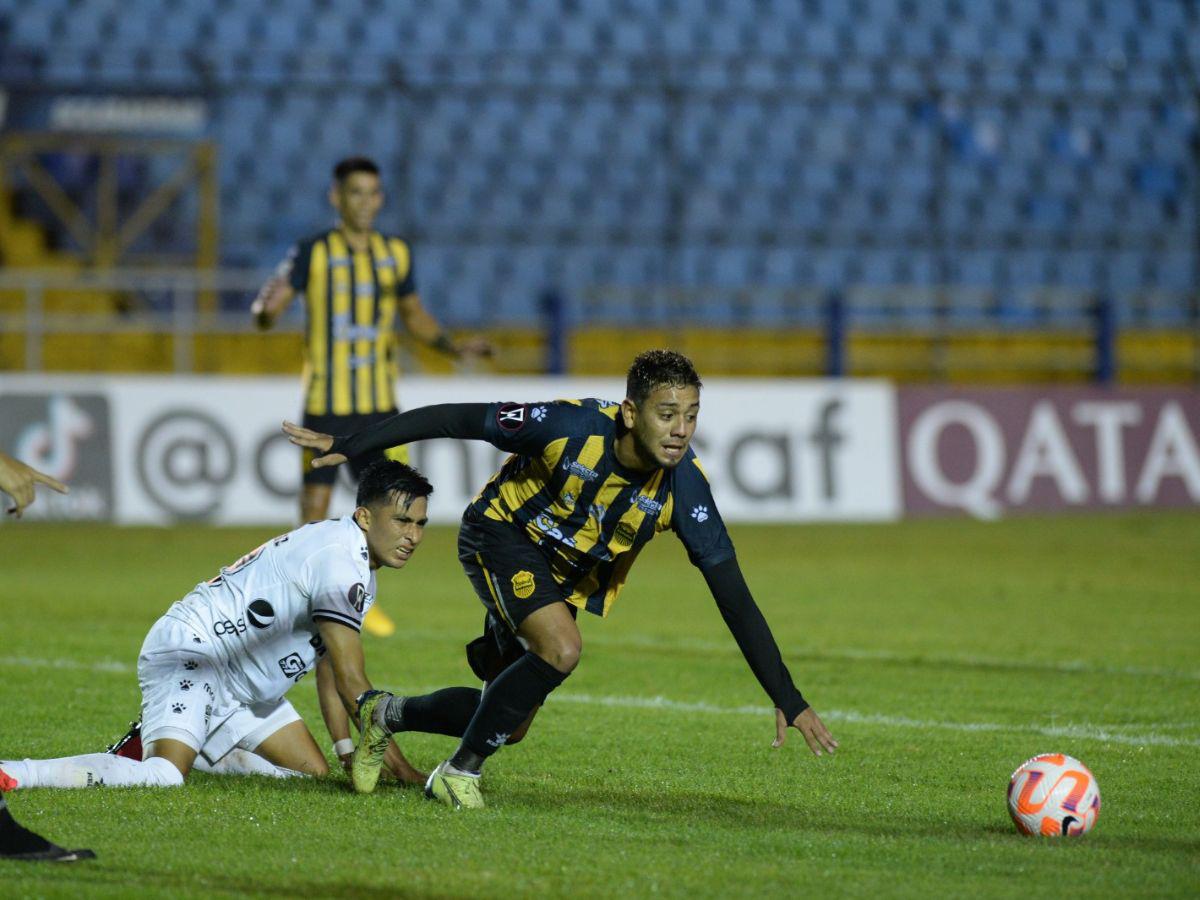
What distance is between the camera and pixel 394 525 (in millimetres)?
5285

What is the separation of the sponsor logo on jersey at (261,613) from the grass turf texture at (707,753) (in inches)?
19.2

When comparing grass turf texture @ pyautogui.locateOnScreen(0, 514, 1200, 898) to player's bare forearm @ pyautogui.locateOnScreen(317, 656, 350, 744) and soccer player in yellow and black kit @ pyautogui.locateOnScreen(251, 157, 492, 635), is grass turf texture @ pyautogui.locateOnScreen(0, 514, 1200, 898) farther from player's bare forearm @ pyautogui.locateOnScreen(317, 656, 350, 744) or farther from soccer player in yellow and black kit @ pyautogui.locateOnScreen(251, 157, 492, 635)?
soccer player in yellow and black kit @ pyautogui.locateOnScreen(251, 157, 492, 635)

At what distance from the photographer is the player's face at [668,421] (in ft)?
16.0

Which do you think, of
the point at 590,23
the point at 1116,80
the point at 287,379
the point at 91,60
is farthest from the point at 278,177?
the point at 1116,80

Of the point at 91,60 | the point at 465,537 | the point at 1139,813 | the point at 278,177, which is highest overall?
the point at 91,60

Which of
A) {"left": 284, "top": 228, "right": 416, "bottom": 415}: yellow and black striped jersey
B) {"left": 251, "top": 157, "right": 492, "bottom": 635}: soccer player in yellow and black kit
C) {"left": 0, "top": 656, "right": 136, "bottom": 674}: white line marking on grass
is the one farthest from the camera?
{"left": 284, "top": 228, "right": 416, "bottom": 415}: yellow and black striped jersey

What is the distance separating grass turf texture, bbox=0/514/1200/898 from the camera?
4.20 m

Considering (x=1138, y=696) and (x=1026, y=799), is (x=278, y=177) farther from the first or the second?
(x=1026, y=799)

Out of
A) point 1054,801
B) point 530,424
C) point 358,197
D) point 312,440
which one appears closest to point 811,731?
point 1054,801

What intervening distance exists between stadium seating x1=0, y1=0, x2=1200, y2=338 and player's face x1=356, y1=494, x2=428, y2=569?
13932 mm

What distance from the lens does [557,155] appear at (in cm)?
2097

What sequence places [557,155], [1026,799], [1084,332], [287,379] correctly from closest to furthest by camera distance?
[1026,799] < [287,379] < [1084,332] < [557,155]

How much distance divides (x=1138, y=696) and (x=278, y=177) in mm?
15153

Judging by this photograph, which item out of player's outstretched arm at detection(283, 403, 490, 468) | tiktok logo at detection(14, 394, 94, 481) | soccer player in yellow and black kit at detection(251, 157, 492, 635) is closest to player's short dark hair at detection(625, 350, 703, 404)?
player's outstretched arm at detection(283, 403, 490, 468)
